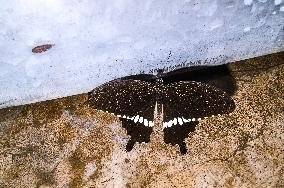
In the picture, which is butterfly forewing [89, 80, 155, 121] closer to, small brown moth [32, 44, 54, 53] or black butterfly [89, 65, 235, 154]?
black butterfly [89, 65, 235, 154]

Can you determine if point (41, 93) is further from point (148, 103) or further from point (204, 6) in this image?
point (204, 6)

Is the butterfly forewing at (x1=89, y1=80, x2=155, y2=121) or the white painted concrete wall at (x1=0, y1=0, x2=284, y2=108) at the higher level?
the white painted concrete wall at (x1=0, y1=0, x2=284, y2=108)

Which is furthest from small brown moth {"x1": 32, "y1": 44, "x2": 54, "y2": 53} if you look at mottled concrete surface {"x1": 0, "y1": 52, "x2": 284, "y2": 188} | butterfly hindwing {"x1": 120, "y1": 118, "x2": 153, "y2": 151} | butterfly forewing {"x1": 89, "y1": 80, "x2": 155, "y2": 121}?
butterfly hindwing {"x1": 120, "y1": 118, "x2": 153, "y2": 151}

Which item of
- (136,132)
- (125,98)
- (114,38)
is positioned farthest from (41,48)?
(136,132)

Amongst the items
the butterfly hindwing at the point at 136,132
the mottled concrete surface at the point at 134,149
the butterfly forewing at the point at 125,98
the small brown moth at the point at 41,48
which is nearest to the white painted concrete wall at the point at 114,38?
the small brown moth at the point at 41,48

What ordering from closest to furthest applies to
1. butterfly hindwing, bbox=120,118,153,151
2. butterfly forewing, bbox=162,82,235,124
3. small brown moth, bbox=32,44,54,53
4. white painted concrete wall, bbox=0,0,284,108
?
1. white painted concrete wall, bbox=0,0,284,108
2. small brown moth, bbox=32,44,54,53
3. butterfly forewing, bbox=162,82,235,124
4. butterfly hindwing, bbox=120,118,153,151

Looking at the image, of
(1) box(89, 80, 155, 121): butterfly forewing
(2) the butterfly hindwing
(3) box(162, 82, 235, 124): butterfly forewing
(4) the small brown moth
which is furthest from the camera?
(2) the butterfly hindwing

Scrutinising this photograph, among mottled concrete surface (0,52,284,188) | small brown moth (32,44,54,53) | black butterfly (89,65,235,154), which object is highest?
small brown moth (32,44,54,53)
